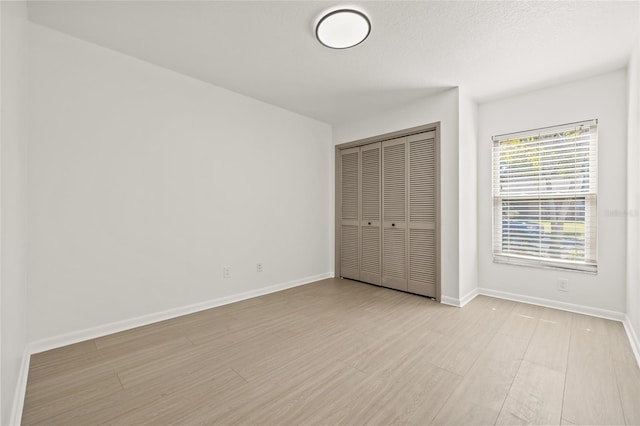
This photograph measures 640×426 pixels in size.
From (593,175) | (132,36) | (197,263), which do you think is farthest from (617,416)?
(132,36)

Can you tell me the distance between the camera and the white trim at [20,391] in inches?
55.9

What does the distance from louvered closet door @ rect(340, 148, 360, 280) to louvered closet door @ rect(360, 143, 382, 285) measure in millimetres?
91

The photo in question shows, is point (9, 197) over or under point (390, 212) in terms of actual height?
over

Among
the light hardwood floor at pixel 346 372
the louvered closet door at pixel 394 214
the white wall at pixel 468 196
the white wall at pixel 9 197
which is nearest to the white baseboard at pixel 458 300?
the white wall at pixel 468 196

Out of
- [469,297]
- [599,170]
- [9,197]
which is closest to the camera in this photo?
[9,197]

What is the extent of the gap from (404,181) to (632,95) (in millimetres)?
2153

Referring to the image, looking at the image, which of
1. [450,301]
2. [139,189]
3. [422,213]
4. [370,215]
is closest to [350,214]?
[370,215]

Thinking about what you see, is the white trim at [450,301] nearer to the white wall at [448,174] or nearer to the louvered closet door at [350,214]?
the white wall at [448,174]

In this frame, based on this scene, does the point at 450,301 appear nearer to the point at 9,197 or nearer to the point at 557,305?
the point at 557,305

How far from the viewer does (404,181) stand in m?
3.79

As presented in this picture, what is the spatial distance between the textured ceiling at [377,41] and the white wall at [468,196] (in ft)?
0.99

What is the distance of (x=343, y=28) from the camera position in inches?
84.4

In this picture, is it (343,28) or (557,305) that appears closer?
(343,28)

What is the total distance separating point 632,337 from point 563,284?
82 cm
